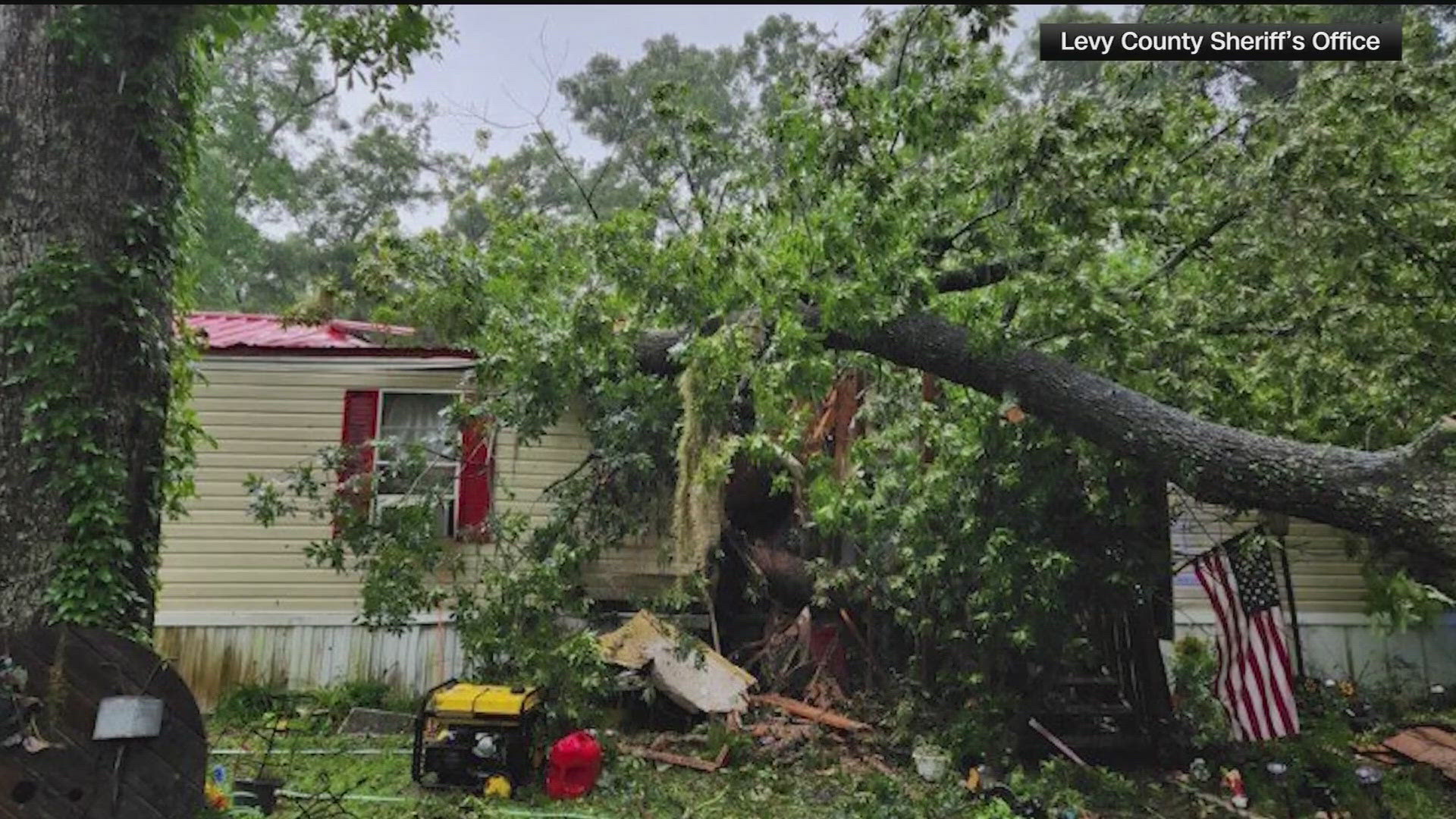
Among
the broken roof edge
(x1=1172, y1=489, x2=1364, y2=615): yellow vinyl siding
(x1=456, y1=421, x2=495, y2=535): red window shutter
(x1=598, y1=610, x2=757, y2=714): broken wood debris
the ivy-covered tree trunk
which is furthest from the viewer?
(x1=1172, y1=489, x2=1364, y2=615): yellow vinyl siding

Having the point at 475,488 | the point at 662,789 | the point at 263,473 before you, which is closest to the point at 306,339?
the point at 263,473

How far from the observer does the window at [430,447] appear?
7395 mm

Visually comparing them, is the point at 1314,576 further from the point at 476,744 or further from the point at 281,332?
the point at 281,332

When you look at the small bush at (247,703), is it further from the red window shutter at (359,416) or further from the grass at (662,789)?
the red window shutter at (359,416)

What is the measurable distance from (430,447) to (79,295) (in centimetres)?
413

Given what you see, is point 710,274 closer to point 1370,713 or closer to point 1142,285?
point 1142,285

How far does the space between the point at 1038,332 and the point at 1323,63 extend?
296 centimetres

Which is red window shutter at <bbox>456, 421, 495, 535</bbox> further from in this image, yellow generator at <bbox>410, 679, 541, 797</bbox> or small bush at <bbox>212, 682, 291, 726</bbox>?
yellow generator at <bbox>410, 679, 541, 797</bbox>

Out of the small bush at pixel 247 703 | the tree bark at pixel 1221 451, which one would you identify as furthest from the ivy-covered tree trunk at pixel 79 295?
the small bush at pixel 247 703

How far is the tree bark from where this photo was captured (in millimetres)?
4043

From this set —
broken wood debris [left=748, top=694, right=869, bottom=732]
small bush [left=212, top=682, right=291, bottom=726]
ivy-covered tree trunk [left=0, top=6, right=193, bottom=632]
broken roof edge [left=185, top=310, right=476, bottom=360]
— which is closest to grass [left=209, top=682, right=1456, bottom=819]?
broken wood debris [left=748, top=694, right=869, bottom=732]

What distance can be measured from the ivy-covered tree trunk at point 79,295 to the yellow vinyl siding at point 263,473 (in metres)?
3.88

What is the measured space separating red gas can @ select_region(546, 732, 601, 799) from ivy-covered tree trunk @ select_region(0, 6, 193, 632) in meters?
2.71

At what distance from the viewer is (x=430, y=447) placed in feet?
24.2
